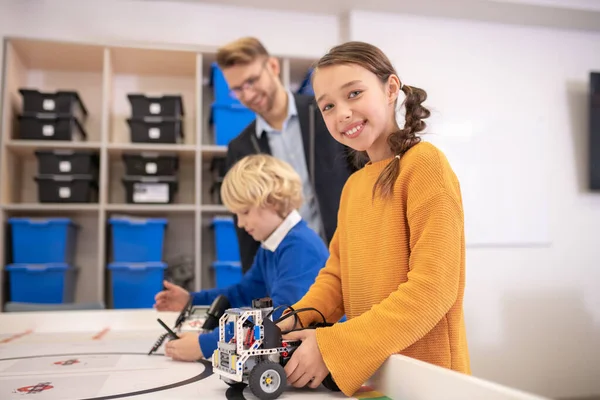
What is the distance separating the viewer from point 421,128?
0.83 metres

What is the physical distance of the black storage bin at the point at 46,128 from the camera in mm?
2826

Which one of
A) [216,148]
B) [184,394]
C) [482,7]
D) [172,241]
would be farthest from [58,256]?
[482,7]

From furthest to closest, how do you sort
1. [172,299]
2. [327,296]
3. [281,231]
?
[172,299]
[281,231]
[327,296]

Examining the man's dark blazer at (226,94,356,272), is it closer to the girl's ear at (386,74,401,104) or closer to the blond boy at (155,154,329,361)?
the blond boy at (155,154,329,361)

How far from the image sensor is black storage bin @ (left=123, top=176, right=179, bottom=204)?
9.58ft

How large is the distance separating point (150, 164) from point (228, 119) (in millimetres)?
513


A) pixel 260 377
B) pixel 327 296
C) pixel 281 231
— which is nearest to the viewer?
pixel 260 377

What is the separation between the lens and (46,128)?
284cm

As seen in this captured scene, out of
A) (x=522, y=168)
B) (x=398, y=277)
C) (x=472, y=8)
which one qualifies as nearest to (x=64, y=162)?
(x=398, y=277)

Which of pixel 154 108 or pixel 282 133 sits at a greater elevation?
pixel 154 108

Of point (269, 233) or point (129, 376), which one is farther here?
point (269, 233)

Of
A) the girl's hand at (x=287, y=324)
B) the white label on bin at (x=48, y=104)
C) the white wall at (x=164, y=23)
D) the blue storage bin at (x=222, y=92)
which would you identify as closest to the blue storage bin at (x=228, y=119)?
the blue storage bin at (x=222, y=92)

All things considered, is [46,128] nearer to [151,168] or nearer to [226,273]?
[151,168]

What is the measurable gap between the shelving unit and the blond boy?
1.46 meters
